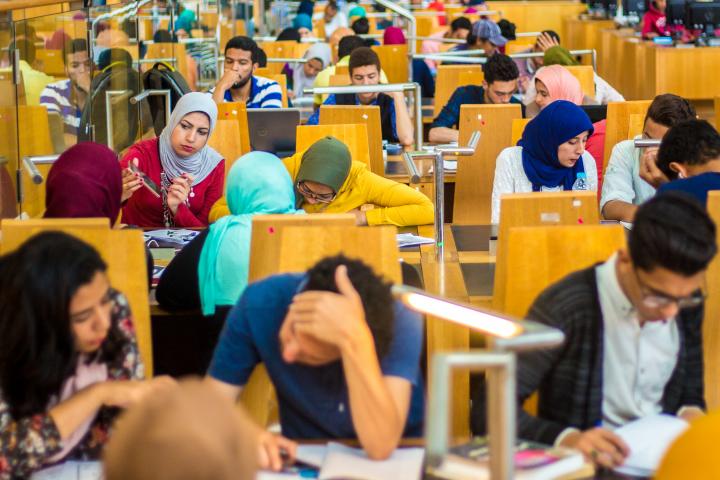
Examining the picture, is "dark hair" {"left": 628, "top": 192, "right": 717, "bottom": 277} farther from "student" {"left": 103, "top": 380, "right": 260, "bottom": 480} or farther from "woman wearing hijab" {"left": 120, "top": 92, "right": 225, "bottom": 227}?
"woman wearing hijab" {"left": 120, "top": 92, "right": 225, "bottom": 227}

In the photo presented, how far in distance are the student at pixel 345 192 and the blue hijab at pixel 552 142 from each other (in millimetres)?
406

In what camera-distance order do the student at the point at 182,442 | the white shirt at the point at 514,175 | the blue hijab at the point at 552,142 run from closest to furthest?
the student at the point at 182,442, the blue hijab at the point at 552,142, the white shirt at the point at 514,175

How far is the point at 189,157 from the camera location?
3.98 metres

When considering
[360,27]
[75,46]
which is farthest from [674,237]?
[360,27]

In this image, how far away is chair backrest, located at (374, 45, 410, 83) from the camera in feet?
28.7

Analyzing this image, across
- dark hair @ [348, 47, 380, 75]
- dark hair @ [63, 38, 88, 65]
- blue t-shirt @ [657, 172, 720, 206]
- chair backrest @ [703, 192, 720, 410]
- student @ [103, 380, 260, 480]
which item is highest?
dark hair @ [63, 38, 88, 65]

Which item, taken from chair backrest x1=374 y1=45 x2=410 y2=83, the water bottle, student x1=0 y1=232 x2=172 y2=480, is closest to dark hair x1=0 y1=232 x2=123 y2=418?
student x1=0 y1=232 x2=172 y2=480

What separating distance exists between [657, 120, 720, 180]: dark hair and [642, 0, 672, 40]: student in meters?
6.54

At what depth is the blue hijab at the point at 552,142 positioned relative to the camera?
3.72m

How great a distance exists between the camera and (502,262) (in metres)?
2.45

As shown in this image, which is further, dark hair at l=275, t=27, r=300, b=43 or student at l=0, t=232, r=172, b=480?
dark hair at l=275, t=27, r=300, b=43

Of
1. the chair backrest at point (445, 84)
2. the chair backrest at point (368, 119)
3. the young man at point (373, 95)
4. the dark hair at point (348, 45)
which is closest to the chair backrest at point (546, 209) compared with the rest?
the chair backrest at point (368, 119)

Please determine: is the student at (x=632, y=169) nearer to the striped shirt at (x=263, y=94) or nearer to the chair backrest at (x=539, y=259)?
the chair backrest at (x=539, y=259)

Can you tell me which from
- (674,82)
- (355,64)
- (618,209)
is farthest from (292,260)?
(674,82)
